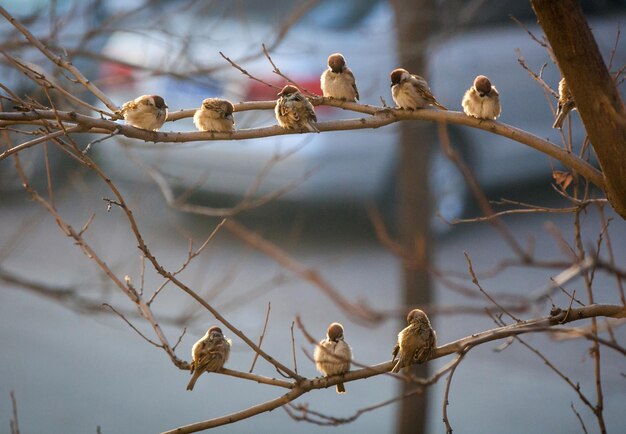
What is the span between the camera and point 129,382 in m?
8.30

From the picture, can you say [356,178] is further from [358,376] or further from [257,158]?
[358,376]

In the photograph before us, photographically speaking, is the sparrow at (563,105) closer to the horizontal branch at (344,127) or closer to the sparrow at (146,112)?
the horizontal branch at (344,127)

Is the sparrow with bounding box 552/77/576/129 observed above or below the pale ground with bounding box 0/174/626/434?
below

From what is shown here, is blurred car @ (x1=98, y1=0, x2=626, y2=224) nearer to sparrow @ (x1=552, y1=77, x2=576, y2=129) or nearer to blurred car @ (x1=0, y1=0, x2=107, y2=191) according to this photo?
blurred car @ (x1=0, y1=0, x2=107, y2=191)

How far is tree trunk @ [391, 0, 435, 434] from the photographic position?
593cm

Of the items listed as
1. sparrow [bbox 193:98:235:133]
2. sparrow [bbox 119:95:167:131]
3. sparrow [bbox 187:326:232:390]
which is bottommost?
sparrow [bbox 187:326:232:390]

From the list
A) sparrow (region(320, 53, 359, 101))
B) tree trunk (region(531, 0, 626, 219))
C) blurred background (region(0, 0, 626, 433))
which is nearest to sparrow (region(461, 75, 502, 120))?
sparrow (region(320, 53, 359, 101))

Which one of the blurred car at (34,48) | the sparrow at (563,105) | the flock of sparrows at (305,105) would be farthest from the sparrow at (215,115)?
the sparrow at (563,105)

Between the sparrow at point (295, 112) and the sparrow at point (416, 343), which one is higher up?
the sparrow at point (295, 112)

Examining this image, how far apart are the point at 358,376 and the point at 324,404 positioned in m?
4.98

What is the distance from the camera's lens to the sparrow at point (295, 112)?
3.44m

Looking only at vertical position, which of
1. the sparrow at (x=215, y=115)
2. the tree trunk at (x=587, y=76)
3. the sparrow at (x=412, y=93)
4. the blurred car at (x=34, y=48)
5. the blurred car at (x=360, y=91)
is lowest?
the tree trunk at (x=587, y=76)

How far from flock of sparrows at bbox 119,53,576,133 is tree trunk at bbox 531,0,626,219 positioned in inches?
28.0

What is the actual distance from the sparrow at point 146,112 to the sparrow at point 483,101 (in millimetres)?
1289
